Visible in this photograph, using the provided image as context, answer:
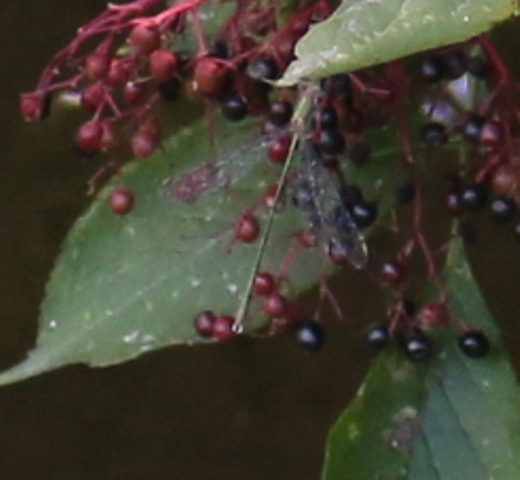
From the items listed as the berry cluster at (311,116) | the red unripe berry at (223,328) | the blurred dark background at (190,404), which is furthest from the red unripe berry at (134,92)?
the blurred dark background at (190,404)

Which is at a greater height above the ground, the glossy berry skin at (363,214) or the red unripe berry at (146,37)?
the red unripe berry at (146,37)

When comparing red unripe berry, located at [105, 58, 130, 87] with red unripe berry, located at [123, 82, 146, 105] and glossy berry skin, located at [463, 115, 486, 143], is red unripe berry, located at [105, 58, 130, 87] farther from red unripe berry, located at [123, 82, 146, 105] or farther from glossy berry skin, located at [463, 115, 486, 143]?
glossy berry skin, located at [463, 115, 486, 143]

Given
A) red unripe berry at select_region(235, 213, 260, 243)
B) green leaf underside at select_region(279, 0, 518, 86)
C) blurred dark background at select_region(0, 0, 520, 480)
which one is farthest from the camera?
blurred dark background at select_region(0, 0, 520, 480)

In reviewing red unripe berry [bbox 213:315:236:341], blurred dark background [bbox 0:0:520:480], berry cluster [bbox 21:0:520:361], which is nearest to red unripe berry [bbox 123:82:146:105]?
berry cluster [bbox 21:0:520:361]

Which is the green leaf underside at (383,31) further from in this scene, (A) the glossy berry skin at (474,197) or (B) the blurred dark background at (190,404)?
(B) the blurred dark background at (190,404)

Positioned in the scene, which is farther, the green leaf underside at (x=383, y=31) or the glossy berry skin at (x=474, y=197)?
the glossy berry skin at (x=474, y=197)

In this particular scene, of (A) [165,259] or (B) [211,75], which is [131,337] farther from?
(B) [211,75]

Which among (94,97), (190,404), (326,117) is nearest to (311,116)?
(326,117)

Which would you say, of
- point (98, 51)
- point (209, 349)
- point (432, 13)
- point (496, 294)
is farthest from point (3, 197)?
point (432, 13)

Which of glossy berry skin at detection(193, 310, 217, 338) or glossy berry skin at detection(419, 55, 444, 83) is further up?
→ glossy berry skin at detection(419, 55, 444, 83)
